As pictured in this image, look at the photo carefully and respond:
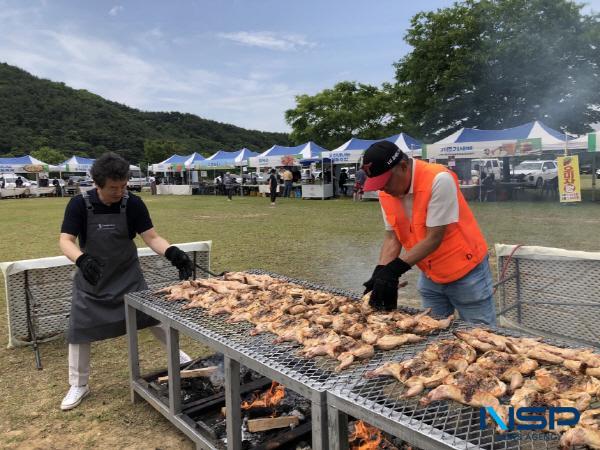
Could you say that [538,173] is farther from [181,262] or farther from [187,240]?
[181,262]

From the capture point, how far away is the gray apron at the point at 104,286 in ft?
11.5

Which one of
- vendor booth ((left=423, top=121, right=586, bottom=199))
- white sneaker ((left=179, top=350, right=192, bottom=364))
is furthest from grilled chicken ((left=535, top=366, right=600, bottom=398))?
vendor booth ((left=423, top=121, right=586, bottom=199))

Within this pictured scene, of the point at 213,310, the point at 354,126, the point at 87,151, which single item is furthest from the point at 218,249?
the point at 87,151

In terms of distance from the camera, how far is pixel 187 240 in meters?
11.4

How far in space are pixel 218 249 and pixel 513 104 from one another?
2001 centimetres

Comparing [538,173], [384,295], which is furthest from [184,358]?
[538,173]

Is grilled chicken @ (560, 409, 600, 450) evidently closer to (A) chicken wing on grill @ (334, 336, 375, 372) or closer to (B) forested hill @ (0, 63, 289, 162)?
(A) chicken wing on grill @ (334, 336, 375, 372)

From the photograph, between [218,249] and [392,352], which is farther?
[218,249]

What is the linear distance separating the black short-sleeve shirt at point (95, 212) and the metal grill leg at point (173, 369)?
107cm

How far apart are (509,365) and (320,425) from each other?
845 millimetres

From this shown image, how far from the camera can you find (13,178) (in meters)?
37.8

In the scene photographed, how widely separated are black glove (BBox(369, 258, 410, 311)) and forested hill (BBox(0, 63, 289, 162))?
72586mm

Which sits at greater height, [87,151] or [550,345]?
[87,151]

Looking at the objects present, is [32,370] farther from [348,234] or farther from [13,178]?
[13,178]
